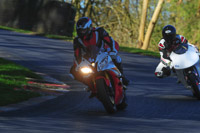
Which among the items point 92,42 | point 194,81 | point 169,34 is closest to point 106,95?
point 92,42

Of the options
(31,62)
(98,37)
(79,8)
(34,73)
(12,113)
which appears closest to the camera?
(12,113)

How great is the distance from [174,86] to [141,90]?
181 centimetres

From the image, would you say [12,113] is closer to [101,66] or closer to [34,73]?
[101,66]

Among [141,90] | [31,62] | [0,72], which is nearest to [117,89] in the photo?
[141,90]

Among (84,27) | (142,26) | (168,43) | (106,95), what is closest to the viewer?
(106,95)

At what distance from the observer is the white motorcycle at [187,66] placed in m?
12.1

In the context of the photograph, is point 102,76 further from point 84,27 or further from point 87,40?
point 84,27

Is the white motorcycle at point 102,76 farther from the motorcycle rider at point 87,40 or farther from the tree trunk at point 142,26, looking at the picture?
the tree trunk at point 142,26

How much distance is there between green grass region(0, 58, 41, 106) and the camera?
36.5 ft

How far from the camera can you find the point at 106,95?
940 cm

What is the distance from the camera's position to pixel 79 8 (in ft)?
144

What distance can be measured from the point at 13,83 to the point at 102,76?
4001 mm

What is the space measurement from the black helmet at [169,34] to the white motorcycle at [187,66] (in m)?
0.23

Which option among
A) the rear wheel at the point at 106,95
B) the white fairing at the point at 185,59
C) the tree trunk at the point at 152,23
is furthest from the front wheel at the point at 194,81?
the tree trunk at the point at 152,23
